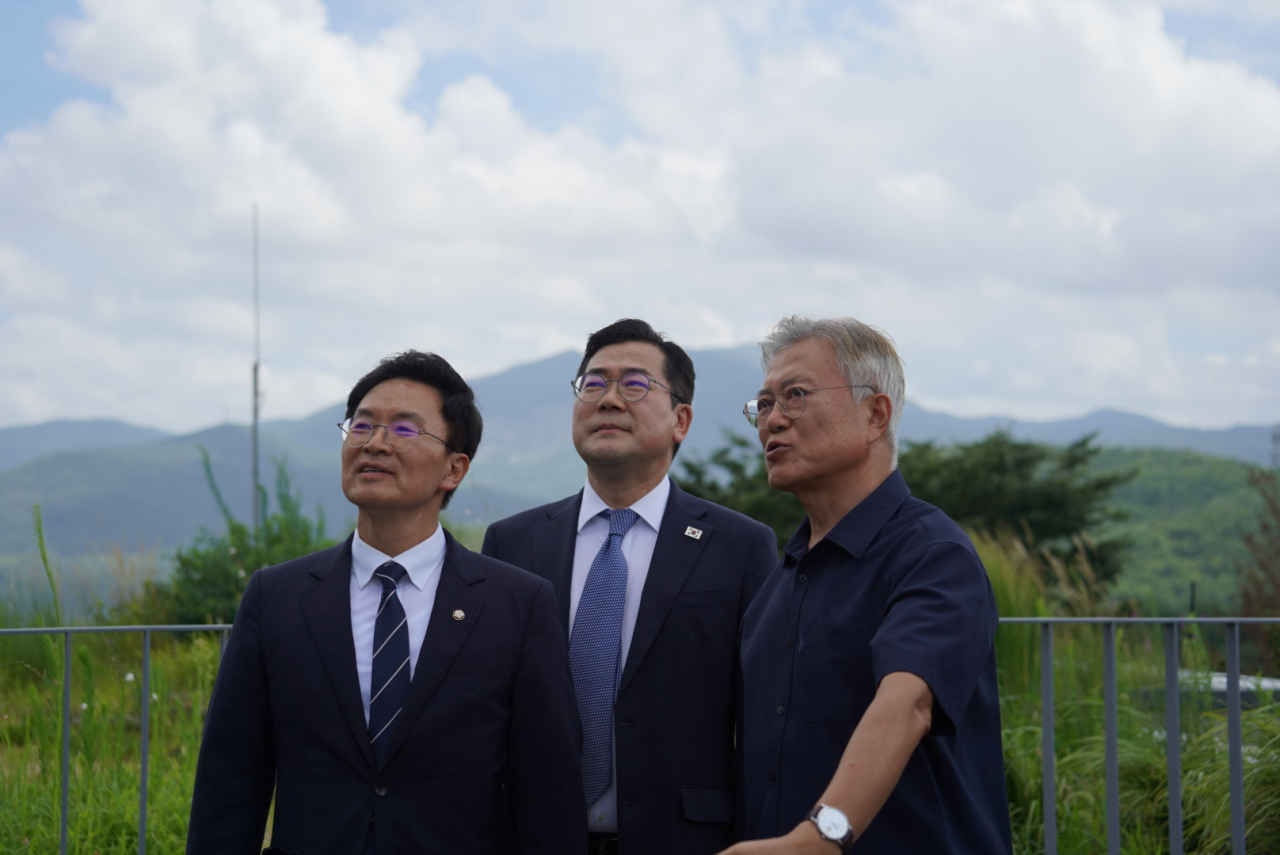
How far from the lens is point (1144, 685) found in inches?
243

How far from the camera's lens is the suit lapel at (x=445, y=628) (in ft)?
7.50

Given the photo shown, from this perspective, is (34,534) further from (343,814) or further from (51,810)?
(343,814)

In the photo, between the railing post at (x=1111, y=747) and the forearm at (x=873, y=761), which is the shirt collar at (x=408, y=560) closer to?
the forearm at (x=873, y=761)

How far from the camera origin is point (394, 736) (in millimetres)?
A: 2262

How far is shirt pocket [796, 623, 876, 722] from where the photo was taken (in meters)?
2.03

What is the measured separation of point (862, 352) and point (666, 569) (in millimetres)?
796

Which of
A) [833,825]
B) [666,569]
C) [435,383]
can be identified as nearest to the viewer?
[833,825]

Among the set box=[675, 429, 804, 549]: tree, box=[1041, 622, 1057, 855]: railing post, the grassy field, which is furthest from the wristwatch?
box=[675, 429, 804, 549]: tree

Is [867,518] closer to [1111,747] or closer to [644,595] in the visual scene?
[644,595]

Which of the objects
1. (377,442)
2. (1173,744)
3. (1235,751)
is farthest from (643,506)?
(1235,751)

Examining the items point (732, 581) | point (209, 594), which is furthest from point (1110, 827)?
point (209, 594)

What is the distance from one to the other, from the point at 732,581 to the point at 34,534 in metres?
3.64

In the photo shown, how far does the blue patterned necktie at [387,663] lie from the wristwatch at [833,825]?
3.26 ft

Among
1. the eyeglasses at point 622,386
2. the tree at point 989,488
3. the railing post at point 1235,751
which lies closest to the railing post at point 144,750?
the eyeglasses at point 622,386
